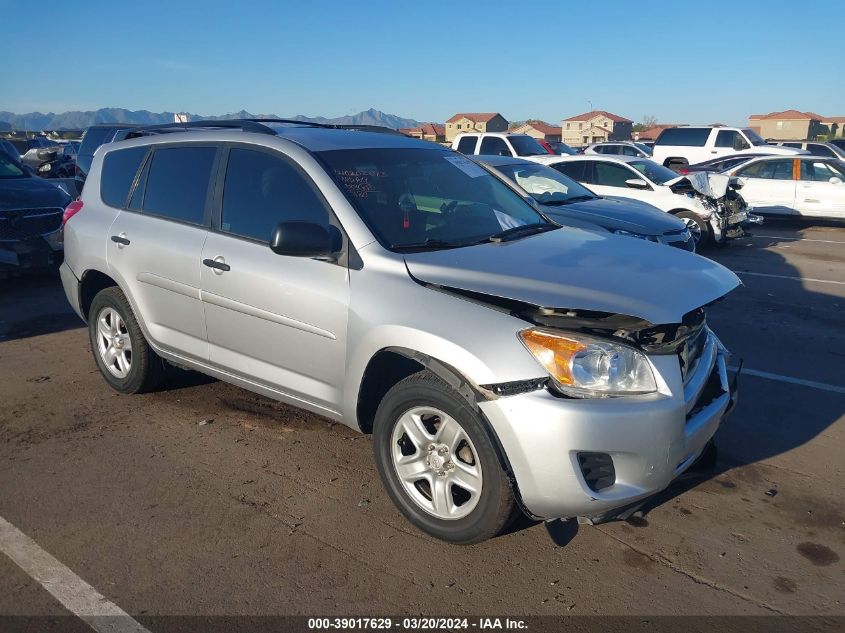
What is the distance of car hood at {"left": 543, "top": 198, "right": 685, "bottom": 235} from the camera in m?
8.90

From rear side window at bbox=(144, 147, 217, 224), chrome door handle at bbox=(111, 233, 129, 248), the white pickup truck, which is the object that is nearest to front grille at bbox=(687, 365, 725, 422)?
rear side window at bbox=(144, 147, 217, 224)

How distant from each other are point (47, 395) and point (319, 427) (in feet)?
7.11

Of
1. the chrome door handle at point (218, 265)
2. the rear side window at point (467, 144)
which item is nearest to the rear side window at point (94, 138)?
the rear side window at point (467, 144)

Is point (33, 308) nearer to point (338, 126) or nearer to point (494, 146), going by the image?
point (338, 126)

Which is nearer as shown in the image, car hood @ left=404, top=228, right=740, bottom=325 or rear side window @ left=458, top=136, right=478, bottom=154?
car hood @ left=404, top=228, right=740, bottom=325

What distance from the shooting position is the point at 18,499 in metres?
3.89

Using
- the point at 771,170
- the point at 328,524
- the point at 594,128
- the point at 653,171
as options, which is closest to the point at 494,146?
the point at 653,171

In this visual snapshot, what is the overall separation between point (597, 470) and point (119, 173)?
406 cm

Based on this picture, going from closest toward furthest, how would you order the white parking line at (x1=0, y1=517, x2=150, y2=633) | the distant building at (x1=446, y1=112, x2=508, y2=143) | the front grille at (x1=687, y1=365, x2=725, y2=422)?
1. the white parking line at (x1=0, y1=517, x2=150, y2=633)
2. the front grille at (x1=687, y1=365, x2=725, y2=422)
3. the distant building at (x1=446, y1=112, x2=508, y2=143)

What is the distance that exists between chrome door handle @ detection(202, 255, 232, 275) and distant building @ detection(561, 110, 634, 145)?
58.6 metres

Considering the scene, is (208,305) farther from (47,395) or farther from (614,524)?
(614,524)

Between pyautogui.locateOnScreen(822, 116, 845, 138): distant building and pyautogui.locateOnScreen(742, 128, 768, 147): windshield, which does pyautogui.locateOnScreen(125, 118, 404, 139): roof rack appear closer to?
pyautogui.locateOnScreen(742, 128, 768, 147): windshield

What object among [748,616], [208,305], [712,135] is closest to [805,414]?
[748,616]

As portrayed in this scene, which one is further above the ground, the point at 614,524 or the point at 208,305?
the point at 208,305
